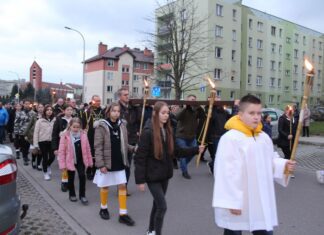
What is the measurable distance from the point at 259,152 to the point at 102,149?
2.86 m

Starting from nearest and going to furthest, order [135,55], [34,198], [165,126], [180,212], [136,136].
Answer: [165,126]
[180,212]
[34,198]
[136,136]
[135,55]

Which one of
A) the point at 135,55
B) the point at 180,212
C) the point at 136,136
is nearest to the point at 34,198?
the point at 136,136

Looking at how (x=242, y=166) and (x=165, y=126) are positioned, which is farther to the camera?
(x=165, y=126)

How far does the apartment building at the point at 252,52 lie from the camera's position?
162ft

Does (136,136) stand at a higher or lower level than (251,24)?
lower

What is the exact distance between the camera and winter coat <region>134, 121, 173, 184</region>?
4.60 meters

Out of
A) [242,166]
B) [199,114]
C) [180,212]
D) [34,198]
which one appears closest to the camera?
[242,166]

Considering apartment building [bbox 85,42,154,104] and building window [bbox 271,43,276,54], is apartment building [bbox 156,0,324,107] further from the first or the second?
apartment building [bbox 85,42,154,104]

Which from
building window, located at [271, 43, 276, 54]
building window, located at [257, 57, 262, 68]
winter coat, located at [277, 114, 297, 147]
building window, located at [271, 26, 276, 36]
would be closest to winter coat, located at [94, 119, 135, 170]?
winter coat, located at [277, 114, 297, 147]

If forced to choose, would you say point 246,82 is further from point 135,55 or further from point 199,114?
point 199,114

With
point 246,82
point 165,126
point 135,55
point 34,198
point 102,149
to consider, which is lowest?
point 34,198

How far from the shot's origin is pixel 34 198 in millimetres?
7238

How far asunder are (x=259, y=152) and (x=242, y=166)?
0.21 metres

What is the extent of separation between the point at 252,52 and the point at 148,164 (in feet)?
182
